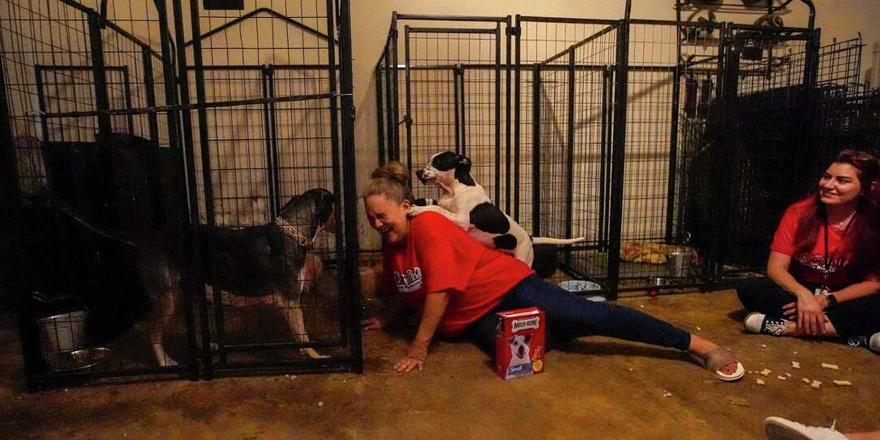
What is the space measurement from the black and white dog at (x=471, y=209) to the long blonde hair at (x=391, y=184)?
697 mm

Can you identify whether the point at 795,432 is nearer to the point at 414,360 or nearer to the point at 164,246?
the point at 414,360

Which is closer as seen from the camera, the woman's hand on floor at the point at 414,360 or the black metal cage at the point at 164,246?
the black metal cage at the point at 164,246

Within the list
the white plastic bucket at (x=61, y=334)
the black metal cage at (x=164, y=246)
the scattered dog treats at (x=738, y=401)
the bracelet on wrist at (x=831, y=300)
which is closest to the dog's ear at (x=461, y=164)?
the black metal cage at (x=164, y=246)

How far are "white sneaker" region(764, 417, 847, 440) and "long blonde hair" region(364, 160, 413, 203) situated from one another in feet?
5.72

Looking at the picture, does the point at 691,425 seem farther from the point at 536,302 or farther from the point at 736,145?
the point at 736,145

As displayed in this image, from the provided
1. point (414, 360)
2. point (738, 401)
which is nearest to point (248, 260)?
point (414, 360)

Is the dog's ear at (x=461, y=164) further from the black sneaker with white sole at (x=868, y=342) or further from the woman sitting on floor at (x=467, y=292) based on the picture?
the black sneaker with white sole at (x=868, y=342)

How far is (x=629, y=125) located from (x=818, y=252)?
2873 mm

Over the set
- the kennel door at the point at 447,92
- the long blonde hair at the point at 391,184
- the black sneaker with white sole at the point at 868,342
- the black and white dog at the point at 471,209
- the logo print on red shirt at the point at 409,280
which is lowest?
the black sneaker with white sole at the point at 868,342

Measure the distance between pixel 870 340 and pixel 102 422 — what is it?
145 inches

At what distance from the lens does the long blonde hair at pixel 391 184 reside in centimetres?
249

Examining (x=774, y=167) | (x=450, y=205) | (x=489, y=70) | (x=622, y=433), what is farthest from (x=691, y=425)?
(x=489, y=70)

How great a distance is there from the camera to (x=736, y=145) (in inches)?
153

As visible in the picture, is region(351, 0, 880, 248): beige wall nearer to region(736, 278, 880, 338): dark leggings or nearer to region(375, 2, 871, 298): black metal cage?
region(375, 2, 871, 298): black metal cage
